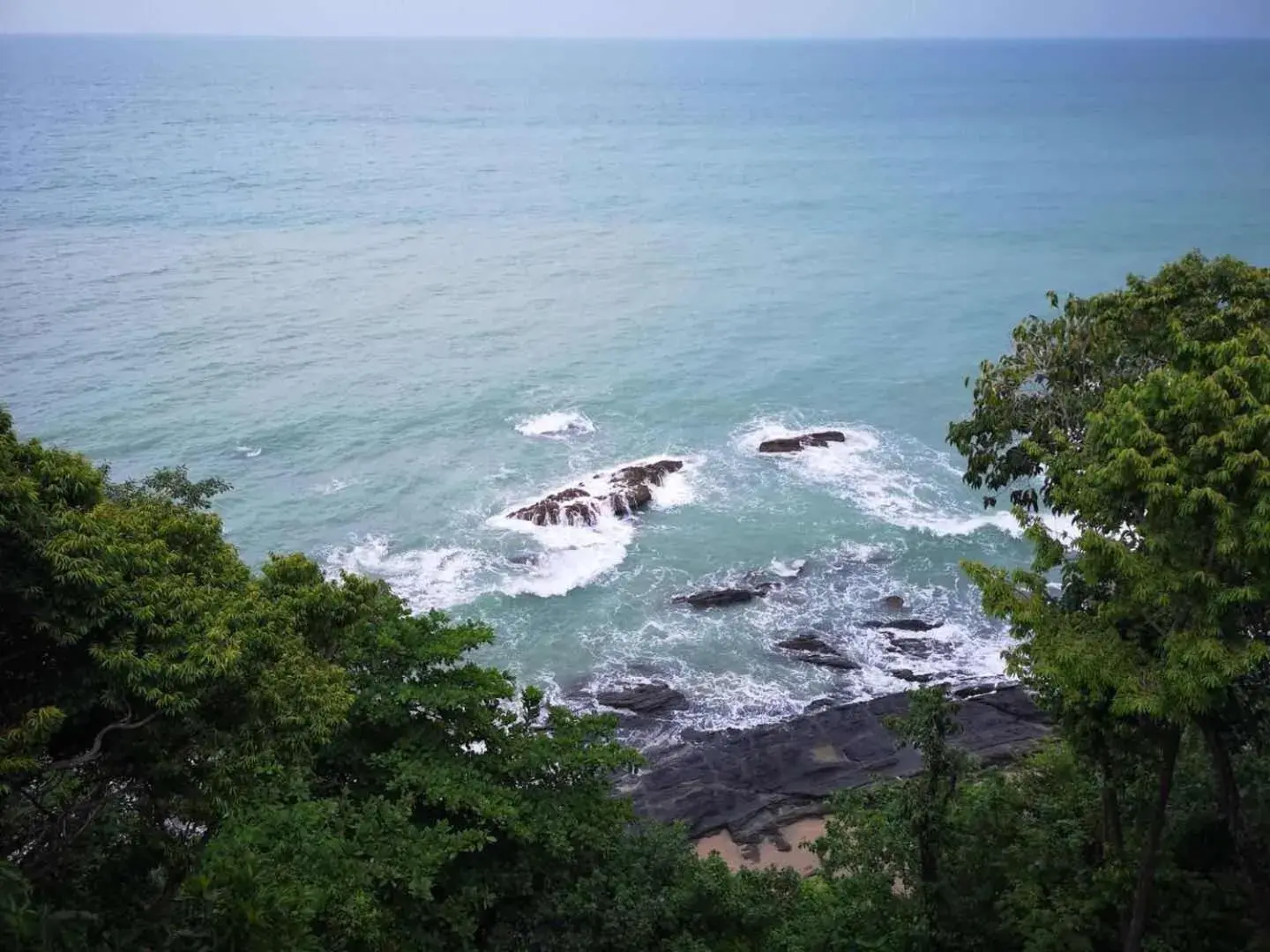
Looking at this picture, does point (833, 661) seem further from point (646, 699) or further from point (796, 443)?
point (796, 443)

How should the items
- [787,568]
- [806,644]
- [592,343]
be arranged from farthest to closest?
[592,343], [787,568], [806,644]

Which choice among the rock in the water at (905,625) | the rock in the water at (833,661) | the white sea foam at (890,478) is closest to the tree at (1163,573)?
the rock in the water at (833,661)

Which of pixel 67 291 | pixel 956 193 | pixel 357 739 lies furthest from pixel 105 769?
pixel 956 193

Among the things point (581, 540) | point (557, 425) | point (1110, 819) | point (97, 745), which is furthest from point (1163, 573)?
point (557, 425)

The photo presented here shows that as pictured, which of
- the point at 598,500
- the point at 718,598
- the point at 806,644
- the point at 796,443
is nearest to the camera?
the point at 806,644

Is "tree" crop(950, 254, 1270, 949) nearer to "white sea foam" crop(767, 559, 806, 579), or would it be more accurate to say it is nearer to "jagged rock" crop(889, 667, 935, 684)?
"jagged rock" crop(889, 667, 935, 684)

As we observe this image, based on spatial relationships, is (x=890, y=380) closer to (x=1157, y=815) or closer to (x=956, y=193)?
(x=1157, y=815)
